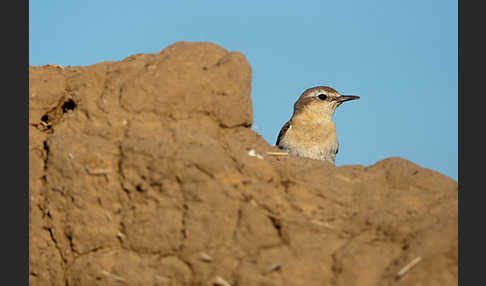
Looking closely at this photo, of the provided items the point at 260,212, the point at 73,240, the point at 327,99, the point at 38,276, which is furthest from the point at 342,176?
the point at 327,99

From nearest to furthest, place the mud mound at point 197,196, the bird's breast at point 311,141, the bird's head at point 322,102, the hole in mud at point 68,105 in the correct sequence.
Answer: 1. the mud mound at point 197,196
2. the hole in mud at point 68,105
3. the bird's breast at point 311,141
4. the bird's head at point 322,102

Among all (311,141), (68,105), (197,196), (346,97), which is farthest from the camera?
(346,97)

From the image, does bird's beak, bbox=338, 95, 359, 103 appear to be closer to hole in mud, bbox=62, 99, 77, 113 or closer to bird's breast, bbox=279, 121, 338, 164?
bird's breast, bbox=279, 121, 338, 164

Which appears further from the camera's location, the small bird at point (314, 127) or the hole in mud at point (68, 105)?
the small bird at point (314, 127)

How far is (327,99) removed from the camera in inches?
450

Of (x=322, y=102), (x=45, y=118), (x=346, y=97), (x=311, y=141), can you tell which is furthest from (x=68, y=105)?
(x=346, y=97)

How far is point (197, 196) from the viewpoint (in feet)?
17.2

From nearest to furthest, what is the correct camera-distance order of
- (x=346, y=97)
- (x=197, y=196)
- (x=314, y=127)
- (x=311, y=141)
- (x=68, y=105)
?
(x=197, y=196) → (x=68, y=105) → (x=311, y=141) → (x=314, y=127) → (x=346, y=97)

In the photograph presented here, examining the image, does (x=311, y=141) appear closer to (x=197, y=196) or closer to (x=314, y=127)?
(x=314, y=127)

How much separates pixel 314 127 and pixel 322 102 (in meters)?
0.55

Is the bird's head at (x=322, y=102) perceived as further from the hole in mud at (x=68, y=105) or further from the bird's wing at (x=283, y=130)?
the hole in mud at (x=68, y=105)

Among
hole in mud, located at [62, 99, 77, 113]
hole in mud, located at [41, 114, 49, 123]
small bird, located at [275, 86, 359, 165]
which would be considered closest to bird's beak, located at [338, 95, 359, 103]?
small bird, located at [275, 86, 359, 165]

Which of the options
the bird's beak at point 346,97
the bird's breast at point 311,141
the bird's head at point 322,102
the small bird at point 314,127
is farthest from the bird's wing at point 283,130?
the bird's beak at point 346,97

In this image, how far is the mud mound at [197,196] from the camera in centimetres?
498
